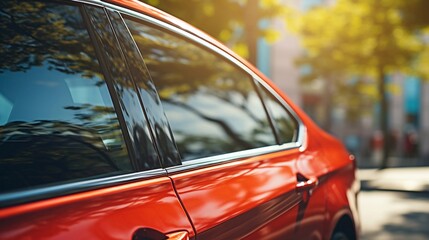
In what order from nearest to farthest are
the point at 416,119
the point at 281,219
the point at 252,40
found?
the point at 281,219 < the point at 252,40 < the point at 416,119

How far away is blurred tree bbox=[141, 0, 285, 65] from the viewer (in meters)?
9.78

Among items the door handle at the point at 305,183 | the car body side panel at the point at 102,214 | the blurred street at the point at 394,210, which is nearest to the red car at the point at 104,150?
the car body side panel at the point at 102,214

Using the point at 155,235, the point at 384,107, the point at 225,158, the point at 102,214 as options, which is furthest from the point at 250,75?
the point at 384,107

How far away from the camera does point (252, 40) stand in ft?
33.0

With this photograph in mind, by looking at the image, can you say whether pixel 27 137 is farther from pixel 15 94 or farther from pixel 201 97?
pixel 201 97

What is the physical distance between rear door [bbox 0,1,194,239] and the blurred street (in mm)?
5539

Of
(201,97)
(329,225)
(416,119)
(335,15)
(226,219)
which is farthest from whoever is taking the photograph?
(416,119)

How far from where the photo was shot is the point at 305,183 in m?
2.59

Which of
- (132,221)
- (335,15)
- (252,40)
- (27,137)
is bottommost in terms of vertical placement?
(132,221)

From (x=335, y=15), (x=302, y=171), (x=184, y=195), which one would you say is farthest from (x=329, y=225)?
(x=335, y=15)

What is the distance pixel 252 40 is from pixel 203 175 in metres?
8.35

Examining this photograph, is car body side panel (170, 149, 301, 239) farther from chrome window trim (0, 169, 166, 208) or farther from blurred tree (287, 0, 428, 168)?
blurred tree (287, 0, 428, 168)

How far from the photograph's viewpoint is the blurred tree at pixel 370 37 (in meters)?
19.4

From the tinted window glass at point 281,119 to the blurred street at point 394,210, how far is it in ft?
13.3
